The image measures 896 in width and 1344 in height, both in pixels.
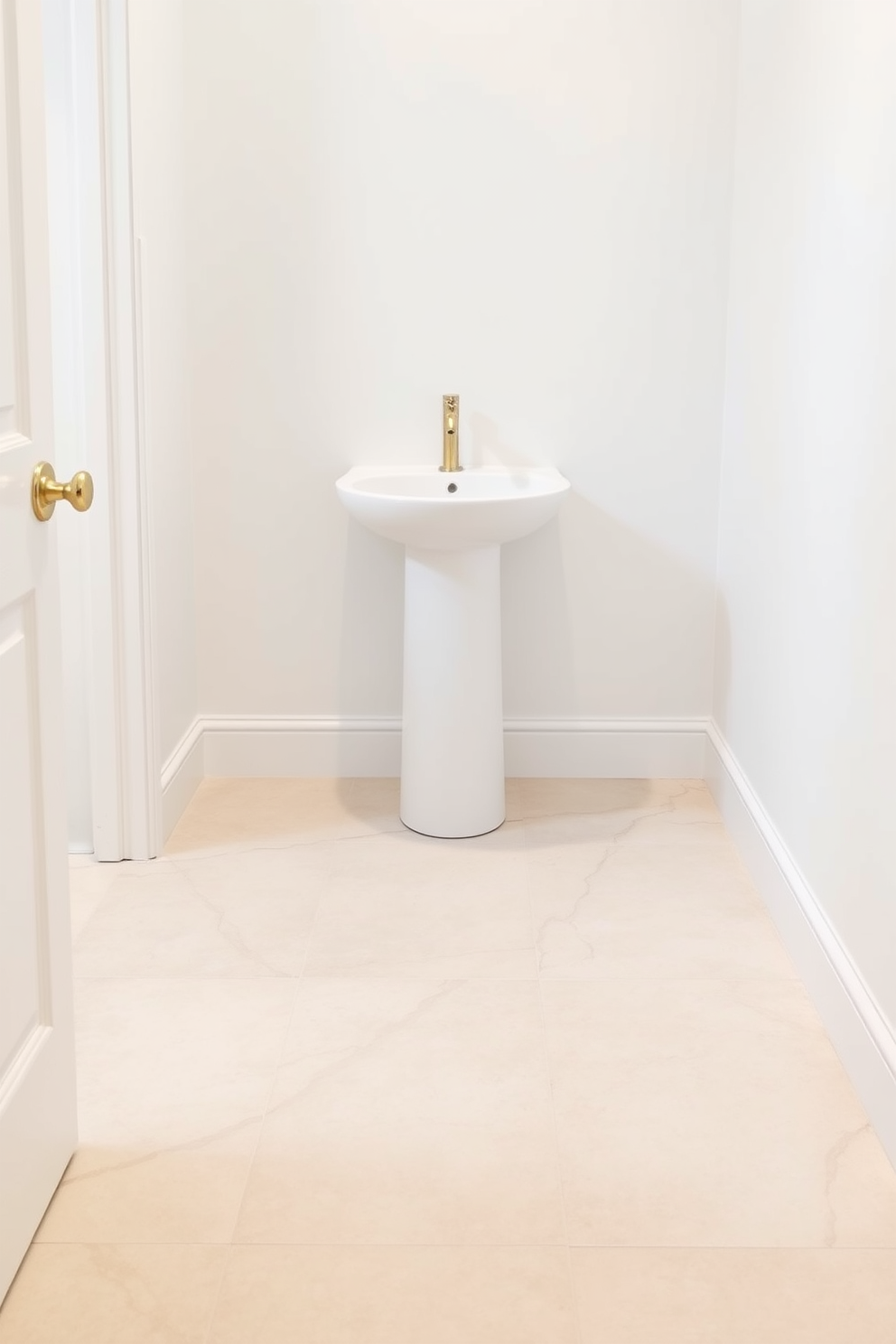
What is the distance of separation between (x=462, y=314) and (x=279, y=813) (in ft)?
3.94

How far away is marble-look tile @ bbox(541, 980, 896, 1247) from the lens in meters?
1.71

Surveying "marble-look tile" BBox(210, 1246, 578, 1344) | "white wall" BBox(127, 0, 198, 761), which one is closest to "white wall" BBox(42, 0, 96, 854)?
"white wall" BBox(127, 0, 198, 761)

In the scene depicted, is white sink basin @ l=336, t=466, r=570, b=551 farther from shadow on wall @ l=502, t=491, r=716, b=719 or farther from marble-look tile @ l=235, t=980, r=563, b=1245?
marble-look tile @ l=235, t=980, r=563, b=1245

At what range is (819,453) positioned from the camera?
7.67 ft

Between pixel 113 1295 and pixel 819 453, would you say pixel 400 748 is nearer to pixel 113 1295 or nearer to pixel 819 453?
pixel 819 453

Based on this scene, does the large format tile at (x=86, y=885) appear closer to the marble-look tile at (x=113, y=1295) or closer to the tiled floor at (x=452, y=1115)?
the tiled floor at (x=452, y=1115)

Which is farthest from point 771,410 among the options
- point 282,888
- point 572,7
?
point 282,888

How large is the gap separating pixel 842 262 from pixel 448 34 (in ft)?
4.18

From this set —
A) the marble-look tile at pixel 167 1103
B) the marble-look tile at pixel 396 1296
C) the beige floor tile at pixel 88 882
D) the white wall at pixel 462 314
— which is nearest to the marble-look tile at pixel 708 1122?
the marble-look tile at pixel 396 1296

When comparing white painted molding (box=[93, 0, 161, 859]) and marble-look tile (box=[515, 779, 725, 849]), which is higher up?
white painted molding (box=[93, 0, 161, 859])

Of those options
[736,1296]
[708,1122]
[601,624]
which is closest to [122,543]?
[601,624]

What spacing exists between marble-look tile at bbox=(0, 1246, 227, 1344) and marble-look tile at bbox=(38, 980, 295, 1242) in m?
0.03

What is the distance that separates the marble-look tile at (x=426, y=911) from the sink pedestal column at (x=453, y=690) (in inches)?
2.9

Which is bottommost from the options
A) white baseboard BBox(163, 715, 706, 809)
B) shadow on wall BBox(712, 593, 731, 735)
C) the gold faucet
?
white baseboard BBox(163, 715, 706, 809)
